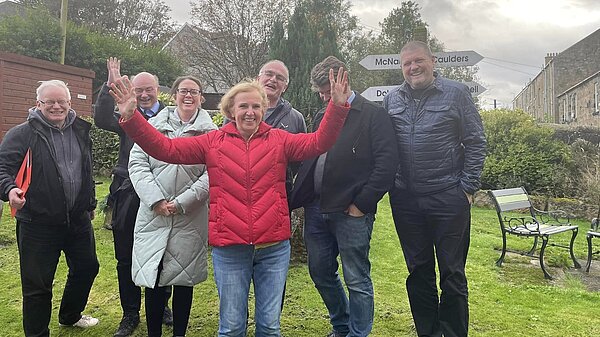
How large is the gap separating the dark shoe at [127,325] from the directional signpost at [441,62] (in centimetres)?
371

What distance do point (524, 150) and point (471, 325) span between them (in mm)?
8826

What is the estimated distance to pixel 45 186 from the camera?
128 inches

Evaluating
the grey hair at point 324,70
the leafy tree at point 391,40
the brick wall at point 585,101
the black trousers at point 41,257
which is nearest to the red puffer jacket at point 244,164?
the grey hair at point 324,70

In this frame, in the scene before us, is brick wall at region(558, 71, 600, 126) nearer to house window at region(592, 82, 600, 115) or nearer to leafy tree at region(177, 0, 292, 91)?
house window at region(592, 82, 600, 115)

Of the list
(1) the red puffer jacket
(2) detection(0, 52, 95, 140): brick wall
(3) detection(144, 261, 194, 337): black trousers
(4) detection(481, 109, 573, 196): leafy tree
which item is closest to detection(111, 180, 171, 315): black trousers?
(3) detection(144, 261, 194, 337): black trousers

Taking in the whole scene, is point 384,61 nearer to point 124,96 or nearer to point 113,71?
point 113,71

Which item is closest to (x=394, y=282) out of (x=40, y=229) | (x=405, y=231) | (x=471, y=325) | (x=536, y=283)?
(x=471, y=325)

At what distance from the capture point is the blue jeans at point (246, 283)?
2672mm

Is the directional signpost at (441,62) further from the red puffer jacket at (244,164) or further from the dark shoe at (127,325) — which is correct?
the dark shoe at (127,325)

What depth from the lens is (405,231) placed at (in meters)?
3.43

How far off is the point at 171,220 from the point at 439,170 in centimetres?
182

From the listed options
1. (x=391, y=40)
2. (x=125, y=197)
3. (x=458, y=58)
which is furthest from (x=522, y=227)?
(x=391, y=40)

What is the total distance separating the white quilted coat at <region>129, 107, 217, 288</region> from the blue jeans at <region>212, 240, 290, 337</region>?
547 mm

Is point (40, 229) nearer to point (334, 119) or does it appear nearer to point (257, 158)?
point (257, 158)
